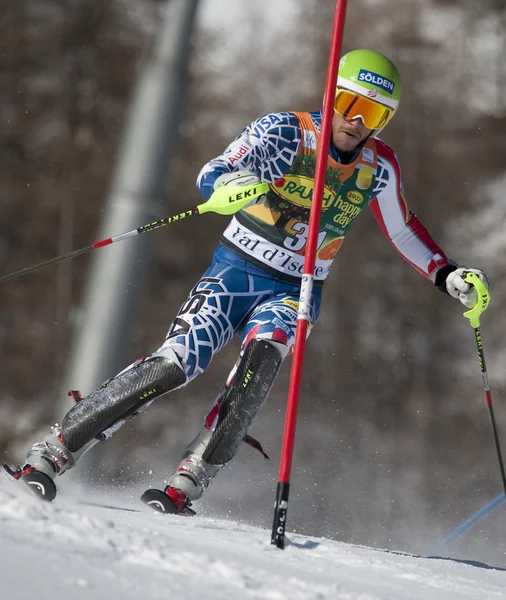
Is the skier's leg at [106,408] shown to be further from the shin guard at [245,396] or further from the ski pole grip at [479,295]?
the ski pole grip at [479,295]

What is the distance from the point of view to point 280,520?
2695 millimetres

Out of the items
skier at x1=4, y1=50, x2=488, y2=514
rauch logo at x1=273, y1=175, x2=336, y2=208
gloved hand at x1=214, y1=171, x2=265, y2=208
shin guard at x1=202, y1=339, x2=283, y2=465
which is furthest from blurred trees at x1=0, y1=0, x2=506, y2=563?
gloved hand at x1=214, y1=171, x2=265, y2=208

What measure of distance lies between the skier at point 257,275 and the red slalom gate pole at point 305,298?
267 millimetres

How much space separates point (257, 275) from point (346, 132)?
2.18 ft

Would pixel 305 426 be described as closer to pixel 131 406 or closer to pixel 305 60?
pixel 305 60

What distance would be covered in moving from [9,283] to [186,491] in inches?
490

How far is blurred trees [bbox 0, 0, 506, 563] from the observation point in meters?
14.7

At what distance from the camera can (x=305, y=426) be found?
1357 cm

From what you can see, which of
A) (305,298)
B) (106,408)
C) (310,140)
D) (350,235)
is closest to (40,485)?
(106,408)

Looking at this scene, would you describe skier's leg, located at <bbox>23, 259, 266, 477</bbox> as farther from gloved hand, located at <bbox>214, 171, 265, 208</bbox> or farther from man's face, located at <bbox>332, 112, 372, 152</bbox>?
man's face, located at <bbox>332, 112, 372, 152</bbox>

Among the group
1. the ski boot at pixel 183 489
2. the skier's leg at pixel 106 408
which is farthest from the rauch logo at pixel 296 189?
the ski boot at pixel 183 489

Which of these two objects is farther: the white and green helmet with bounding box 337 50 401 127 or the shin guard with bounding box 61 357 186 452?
the white and green helmet with bounding box 337 50 401 127

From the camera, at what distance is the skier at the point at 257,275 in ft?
10.6

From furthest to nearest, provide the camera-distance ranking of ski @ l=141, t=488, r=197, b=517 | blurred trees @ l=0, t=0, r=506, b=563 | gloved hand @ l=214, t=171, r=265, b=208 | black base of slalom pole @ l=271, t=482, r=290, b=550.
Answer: blurred trees @ l=0, t=0, r=506, b=563 → ski @ l=141, t=488, r=197, b=517 → gloved hand @ l=214, t=171, r=265, b=208 → black base of slalom pole @ l=271, t=482, r=290, b=550
